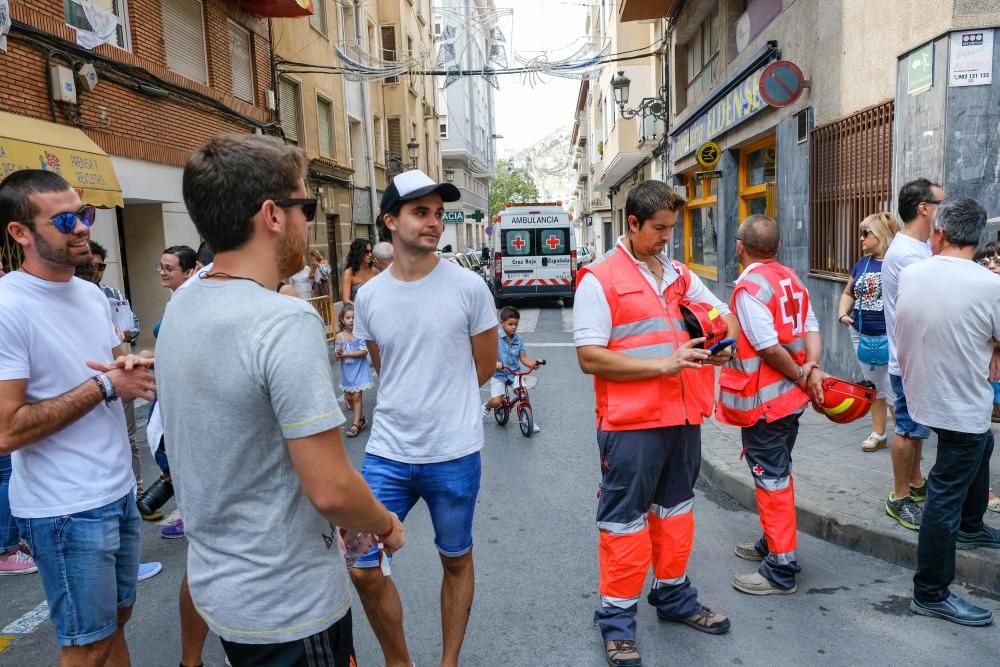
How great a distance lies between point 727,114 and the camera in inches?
475

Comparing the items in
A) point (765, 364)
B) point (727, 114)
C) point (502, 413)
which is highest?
point (727, 114)

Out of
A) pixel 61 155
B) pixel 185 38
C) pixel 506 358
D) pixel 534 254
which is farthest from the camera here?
pixel 534 254

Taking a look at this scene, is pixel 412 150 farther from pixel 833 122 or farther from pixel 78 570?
pixel 78 570

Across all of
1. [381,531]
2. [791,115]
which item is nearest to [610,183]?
[791,115]

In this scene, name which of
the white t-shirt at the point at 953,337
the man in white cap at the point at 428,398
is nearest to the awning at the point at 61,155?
the man in white cap at the point at 428,398

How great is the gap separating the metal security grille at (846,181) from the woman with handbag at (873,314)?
174 cm

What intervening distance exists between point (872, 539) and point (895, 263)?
5.35 feet

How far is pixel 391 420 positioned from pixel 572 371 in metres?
7.55

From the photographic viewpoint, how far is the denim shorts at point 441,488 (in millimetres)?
2850

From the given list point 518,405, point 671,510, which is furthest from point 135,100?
point 671,510

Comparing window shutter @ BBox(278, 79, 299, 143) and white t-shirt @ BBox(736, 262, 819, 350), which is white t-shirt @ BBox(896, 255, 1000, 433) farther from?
window shutter @ BBox(278, 79, 299, 143)

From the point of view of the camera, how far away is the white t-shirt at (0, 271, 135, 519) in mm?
2203

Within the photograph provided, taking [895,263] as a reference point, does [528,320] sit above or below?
below

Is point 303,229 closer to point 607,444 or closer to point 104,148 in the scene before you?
point 607,444
